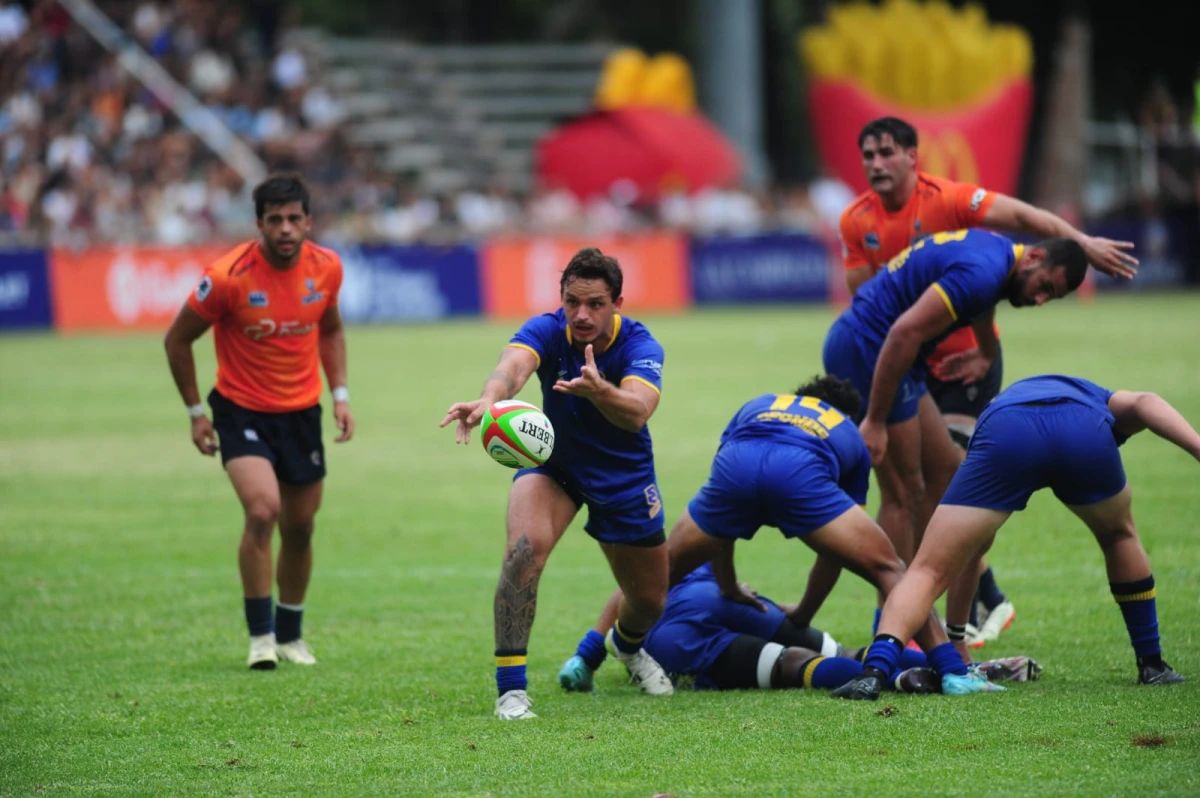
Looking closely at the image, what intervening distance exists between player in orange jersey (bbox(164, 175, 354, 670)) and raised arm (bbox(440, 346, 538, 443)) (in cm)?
194

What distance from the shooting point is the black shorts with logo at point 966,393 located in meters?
8.91

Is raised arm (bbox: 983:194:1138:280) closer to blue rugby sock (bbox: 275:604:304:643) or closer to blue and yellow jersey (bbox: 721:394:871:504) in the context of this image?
blue and yellow jersey (bbox: 721:394:871:504)

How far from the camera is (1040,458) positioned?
6.46m

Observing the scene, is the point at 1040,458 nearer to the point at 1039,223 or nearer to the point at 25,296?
the point at 1039,223

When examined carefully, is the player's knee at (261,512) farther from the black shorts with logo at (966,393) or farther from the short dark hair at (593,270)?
the black shorts with logo at (966,393)

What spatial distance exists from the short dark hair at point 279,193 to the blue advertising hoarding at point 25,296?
23.4 meters

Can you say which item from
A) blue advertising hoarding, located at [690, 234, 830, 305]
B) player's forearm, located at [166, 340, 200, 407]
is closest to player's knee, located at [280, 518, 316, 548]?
player's forearm, located at [166, 340, 200, 407]

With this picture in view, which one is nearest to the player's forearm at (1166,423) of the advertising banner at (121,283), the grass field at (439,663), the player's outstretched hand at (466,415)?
the grass field at (439,663)

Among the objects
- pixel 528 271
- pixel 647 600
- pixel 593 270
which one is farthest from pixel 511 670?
pixel 528 271

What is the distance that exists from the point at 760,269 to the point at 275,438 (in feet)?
90.8

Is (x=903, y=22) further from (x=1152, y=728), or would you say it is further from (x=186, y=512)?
(x=1152, y=728)

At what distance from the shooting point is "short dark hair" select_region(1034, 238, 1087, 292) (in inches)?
283

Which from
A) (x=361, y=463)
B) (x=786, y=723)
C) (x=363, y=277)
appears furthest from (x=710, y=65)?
(x=786, y=723)

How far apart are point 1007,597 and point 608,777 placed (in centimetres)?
405
